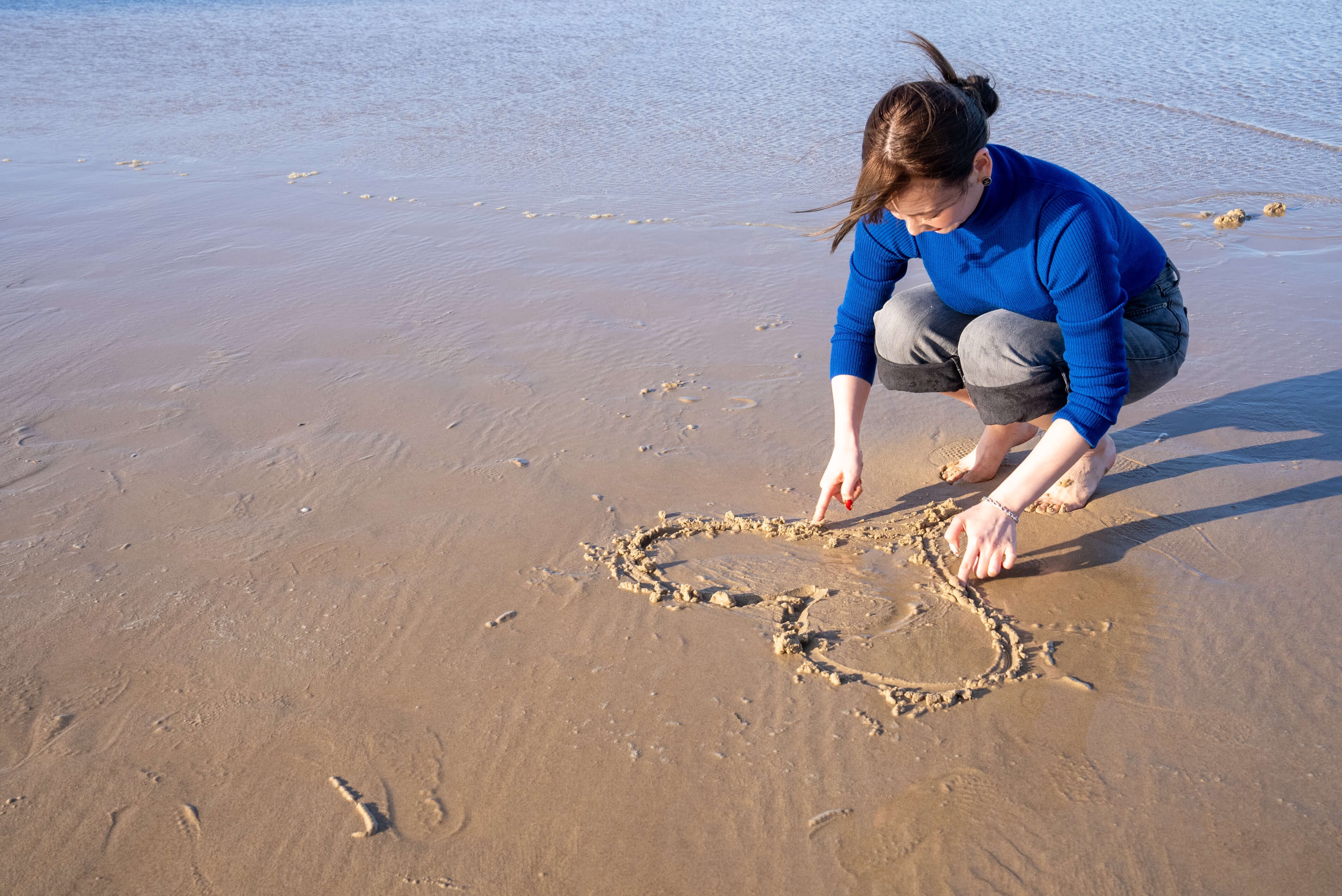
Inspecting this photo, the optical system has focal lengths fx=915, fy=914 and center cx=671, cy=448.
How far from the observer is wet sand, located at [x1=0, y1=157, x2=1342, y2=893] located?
158 centimetres

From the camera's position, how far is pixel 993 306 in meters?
2.37

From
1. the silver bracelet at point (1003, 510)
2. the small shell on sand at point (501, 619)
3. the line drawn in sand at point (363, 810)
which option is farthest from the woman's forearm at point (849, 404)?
the line drawn in sand at point (363, 810)

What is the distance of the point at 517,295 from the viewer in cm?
404

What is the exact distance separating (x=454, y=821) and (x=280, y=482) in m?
1.39

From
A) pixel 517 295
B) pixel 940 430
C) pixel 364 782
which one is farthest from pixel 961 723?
pixel 517 295

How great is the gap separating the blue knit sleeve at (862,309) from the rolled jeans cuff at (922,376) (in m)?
0.10

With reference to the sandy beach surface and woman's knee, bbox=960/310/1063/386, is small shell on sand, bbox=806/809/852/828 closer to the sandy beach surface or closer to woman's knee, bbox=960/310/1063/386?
the sandy beach surface

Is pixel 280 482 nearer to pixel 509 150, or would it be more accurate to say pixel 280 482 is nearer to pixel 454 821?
pixel 454 821

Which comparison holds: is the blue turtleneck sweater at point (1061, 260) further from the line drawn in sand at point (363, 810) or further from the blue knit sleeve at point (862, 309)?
the line drawn in sand at point (363, 810)

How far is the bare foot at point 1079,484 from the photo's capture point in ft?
8.44

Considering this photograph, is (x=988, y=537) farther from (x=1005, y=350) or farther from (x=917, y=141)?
(x=917, y=141)

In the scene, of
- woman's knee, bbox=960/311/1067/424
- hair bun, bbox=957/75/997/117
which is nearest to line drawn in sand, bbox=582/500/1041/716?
woman's knee, bbox=960/311/1067/424

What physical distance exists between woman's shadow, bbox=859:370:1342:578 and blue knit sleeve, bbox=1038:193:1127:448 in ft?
1.74

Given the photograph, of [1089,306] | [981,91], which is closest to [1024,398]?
[1089,306]
